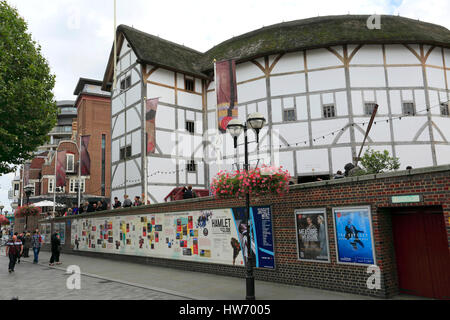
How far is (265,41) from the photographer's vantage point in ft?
81.5

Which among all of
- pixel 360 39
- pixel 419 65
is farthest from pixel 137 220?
pixel 419 65

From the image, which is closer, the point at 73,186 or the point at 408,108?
the point at 408,108

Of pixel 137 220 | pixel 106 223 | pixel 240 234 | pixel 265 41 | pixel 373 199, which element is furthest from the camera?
pixel 265 41

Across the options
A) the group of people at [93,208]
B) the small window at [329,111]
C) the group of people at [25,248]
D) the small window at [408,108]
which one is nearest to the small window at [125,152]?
the group of people at [93,208]

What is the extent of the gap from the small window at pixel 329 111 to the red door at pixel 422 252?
13494mm

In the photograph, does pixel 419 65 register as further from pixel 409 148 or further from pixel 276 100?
pixel 276 100

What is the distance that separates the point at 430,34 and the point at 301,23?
27.6 feet

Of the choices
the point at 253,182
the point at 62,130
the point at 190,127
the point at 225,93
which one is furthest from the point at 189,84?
the point at 62,130

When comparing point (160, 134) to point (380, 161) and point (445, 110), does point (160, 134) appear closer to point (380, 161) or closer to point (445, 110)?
point (380, 161)

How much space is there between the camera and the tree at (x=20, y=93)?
1919 cm

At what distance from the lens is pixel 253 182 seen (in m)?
9.53

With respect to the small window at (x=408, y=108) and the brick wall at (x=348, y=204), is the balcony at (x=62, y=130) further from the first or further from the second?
the brick wall at (x=348, y=204)

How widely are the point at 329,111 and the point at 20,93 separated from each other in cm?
1786

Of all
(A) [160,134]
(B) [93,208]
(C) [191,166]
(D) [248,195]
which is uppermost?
(A) [160,134]
